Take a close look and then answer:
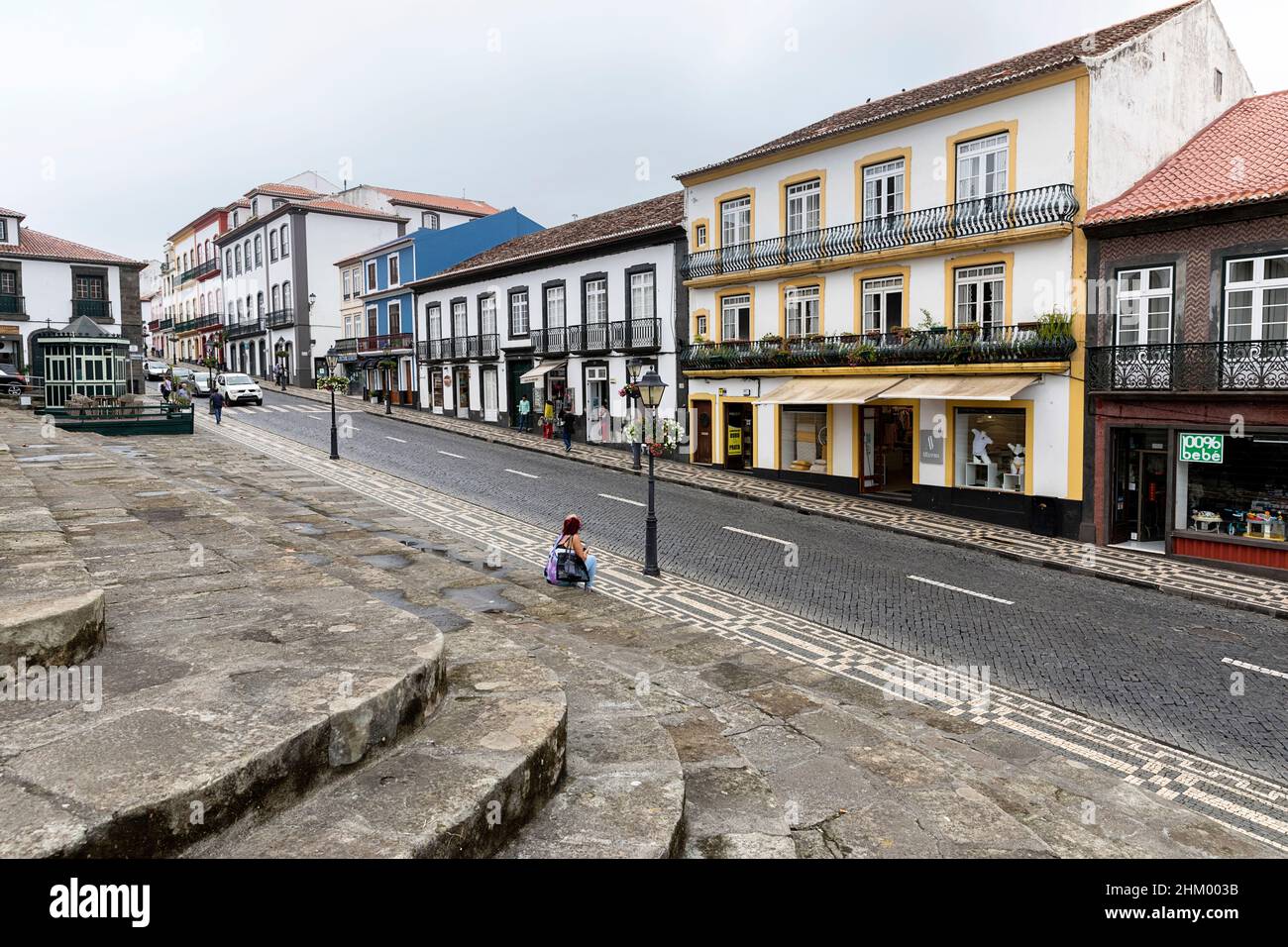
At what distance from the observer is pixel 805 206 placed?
77.9 ft

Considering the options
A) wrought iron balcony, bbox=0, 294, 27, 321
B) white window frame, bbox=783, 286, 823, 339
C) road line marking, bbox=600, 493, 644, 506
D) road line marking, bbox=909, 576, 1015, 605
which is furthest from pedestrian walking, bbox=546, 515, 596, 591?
wrought iron balcony, bbox=0, 294, 27, 321

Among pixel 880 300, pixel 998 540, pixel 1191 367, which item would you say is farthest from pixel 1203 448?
pixel 880 300

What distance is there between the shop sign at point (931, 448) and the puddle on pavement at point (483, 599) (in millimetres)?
12763

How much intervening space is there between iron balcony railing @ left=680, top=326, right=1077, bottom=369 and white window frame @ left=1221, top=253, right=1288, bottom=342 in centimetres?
266

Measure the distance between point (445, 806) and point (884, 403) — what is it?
2026cm

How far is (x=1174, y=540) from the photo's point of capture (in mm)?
16703

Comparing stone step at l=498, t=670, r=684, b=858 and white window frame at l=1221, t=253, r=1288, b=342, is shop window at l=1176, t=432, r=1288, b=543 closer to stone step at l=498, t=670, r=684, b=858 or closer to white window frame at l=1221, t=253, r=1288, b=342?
white window frame at l=1221, t=253, r=1288, b=342

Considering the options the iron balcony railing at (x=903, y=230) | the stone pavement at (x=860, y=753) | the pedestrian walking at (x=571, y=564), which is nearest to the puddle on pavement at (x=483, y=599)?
the stone pavement at (x=860, y=753)

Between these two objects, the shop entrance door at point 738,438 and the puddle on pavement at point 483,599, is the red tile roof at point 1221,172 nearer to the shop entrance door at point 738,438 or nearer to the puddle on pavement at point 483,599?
the shop entrance door at point 738,438

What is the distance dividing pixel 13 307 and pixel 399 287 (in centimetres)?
1632

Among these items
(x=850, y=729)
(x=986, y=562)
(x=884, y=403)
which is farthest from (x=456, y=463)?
(x=850, y=729)

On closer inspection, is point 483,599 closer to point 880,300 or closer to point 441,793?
point 441,793

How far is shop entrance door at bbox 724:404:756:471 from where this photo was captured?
26.1m

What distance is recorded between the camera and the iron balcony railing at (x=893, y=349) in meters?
18.4
